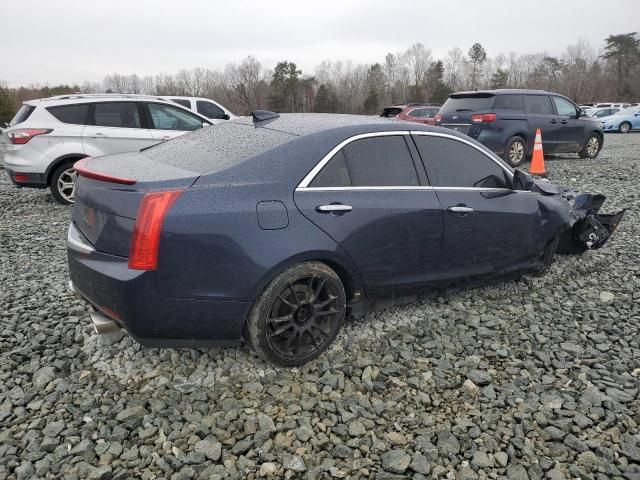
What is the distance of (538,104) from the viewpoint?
11852 millimetres

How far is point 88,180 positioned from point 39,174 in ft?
17.1

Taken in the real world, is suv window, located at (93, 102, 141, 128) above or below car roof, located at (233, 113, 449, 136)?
above

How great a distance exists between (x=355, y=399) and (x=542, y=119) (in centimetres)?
1078

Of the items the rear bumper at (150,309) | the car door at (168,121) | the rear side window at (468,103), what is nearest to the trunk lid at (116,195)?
the rear bumper at (150,309)

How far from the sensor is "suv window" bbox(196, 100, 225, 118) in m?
13.9

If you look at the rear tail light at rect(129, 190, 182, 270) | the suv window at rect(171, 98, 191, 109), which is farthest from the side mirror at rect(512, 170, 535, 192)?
the suv window at rect(171, 98, 191, 109)

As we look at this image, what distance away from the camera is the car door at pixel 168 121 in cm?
832

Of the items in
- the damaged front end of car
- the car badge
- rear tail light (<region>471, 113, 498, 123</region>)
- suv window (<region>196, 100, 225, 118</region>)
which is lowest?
the damaged front end of car

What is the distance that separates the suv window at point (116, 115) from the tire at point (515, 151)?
765 centimetres

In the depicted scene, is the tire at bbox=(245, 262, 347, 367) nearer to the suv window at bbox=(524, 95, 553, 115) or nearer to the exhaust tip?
the exhaust tip

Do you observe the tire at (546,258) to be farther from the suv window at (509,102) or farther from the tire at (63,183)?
the suv window at (509,102)

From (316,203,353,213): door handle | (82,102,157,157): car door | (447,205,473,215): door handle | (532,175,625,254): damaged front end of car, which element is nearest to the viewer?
(316,203,353,213): door handle

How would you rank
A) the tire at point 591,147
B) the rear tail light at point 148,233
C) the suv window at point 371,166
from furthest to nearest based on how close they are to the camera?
the tire at point 591,147, the suv window at point 371,166, the rear tail light at point 148,233

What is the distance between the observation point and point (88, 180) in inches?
121
